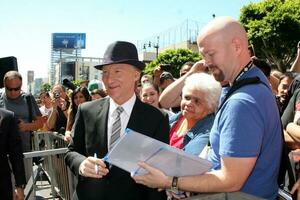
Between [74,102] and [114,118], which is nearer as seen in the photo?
[114,118]

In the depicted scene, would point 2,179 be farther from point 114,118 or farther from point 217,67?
point 217,67

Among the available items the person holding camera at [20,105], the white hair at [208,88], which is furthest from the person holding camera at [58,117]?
the white hair at [208,88]

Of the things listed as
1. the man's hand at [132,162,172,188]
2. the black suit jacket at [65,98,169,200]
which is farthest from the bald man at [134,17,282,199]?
the black suit jacket at [65,98,169,200]

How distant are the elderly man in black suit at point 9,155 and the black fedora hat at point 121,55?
1.42m

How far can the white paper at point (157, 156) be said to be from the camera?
7.10ft

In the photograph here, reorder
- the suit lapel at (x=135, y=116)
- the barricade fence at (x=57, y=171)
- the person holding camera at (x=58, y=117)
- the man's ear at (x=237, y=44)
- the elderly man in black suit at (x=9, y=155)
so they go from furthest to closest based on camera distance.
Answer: the person holding camera at (x=58, y=117) < the barricade fence at (x=57, y=171) < the elderly man in black suit at (x=9, y=155) < the suit lapel at (x=135, y=116) < the man's ear at (x=237, y=44)

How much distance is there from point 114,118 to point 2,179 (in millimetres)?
1552

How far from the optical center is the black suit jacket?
276cm

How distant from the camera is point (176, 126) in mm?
3861

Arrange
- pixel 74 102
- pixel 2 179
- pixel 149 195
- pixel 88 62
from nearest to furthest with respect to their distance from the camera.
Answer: pixel 149 195 < pixel 2 179 < pixel 74 102 < pixel 88 62

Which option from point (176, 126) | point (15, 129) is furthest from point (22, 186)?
point (176, 126)

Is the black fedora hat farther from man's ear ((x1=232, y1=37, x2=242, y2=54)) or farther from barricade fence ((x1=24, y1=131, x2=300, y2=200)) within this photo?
barricade fence ((x1=24, y1=131, x2=300, y2=200))

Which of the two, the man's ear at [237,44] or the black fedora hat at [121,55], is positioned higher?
the man's ear at [237,44]

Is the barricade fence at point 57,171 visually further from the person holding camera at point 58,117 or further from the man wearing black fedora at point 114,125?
the man wearing black fedora at point 114,125
